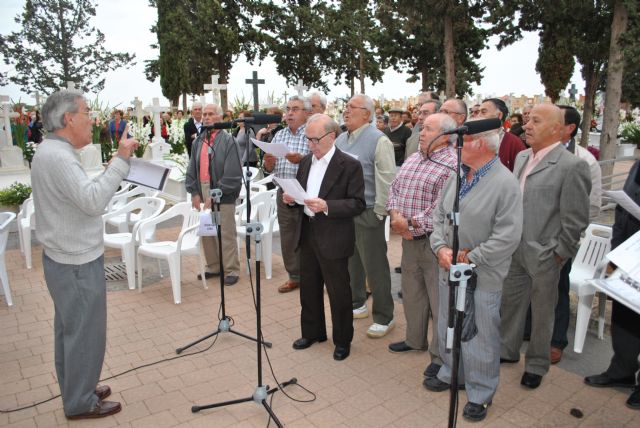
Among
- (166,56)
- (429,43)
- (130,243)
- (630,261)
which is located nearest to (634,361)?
(630,261)

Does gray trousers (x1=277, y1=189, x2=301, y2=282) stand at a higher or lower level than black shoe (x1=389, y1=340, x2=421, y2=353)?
higher

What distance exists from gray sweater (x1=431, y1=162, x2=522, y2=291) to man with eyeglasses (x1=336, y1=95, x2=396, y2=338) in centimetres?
129

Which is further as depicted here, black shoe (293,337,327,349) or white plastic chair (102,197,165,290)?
white plastic chair (102,197,165,290)

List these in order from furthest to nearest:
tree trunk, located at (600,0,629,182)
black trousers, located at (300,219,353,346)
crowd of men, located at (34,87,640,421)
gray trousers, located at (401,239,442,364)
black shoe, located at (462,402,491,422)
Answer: tree trunk, located at (600,0,629,182)
black trousers, located at (300,219,353,346)
gray trousers, located at (401,239,442,364)
black shoe, located at (462,402,491,422)
crowd of men, located at (34,87,640,421)

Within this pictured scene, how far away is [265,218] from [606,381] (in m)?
4.03

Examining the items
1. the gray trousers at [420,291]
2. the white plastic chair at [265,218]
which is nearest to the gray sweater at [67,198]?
the gray trousers at [420,291]

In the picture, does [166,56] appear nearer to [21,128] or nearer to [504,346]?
[21,128]

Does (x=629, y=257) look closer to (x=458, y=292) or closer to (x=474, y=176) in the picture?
(x=458, y=292)

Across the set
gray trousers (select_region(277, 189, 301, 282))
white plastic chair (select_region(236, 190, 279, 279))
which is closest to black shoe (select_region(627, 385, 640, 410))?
gray trousers (select_region(277, 189, 301, 282))

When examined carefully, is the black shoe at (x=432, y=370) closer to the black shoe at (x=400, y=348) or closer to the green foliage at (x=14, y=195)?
the black shoe at (x=400, y=348)

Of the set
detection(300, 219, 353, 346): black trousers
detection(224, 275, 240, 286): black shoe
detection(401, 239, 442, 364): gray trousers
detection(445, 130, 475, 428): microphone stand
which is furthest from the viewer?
detection(224, 275, 240, 286): black shoe

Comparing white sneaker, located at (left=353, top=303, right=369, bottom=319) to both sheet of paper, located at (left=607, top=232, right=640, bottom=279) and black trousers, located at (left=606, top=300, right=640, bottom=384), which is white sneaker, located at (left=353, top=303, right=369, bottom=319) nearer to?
black trousers, located at (left=606, top=300, right=640, bottom=384)

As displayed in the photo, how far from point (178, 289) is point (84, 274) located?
7.49ft

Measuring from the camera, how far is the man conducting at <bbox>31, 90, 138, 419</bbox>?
2980 mm
